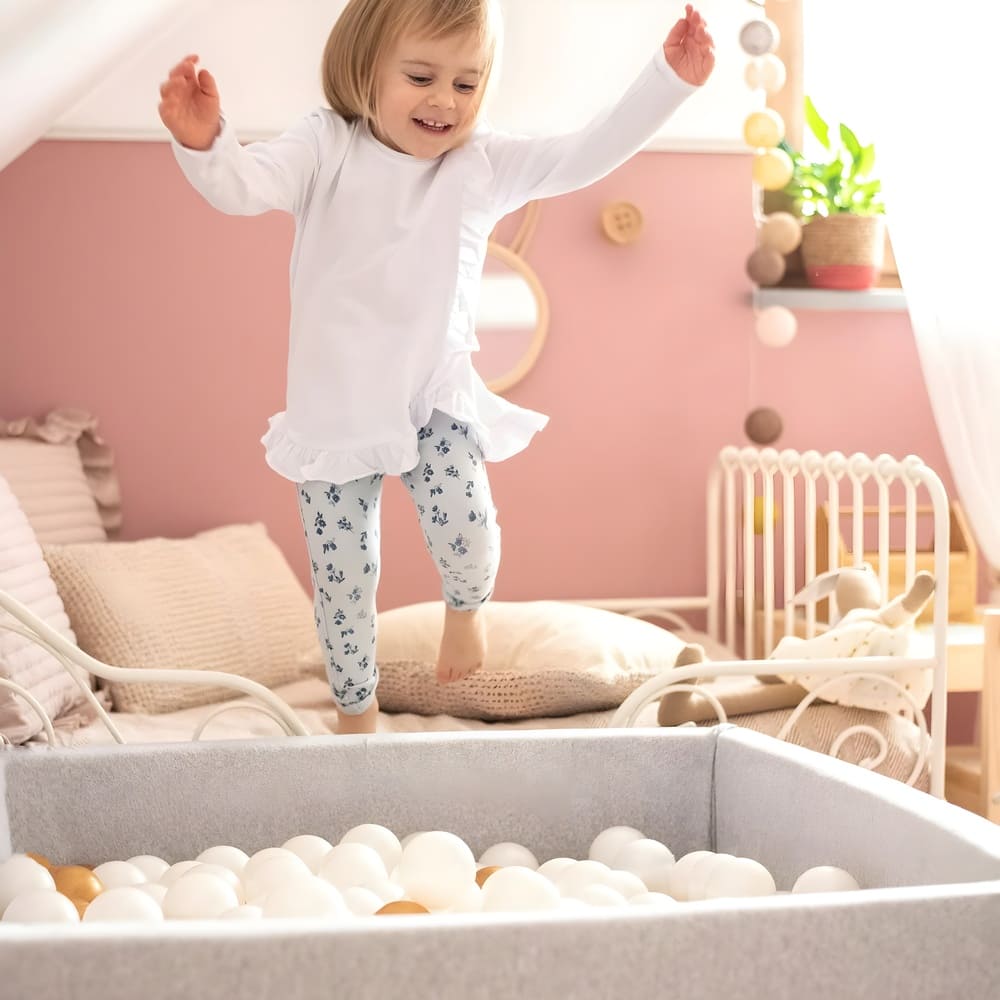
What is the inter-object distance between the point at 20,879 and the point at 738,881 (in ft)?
2.09

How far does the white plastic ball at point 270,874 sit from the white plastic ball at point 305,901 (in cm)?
2

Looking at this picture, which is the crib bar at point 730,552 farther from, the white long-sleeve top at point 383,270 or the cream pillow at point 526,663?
the white long-sleeve top at point 383,270

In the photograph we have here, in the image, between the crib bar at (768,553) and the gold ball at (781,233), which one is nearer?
the crib bar at (768,553)

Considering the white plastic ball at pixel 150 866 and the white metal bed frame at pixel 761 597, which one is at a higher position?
the white metal bed frame at pixel 761 597

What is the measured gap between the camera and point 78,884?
1.22 m

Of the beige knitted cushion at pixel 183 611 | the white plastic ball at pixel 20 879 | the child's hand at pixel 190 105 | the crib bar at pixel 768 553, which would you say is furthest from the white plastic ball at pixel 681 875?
the crib bar at pixel 768 553

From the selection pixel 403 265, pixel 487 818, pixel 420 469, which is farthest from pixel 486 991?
pixel 403 265

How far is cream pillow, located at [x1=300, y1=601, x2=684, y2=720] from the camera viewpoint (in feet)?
6.98

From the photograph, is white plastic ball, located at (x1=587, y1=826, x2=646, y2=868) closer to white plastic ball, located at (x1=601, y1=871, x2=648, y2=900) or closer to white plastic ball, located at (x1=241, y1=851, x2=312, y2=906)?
white plastic ball, located at (x1=601, y1=871, x2=648, y2=900)

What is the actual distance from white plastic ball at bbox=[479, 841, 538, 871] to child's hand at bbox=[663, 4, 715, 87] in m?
0.80

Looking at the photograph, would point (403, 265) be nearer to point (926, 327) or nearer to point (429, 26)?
point (429, 26)

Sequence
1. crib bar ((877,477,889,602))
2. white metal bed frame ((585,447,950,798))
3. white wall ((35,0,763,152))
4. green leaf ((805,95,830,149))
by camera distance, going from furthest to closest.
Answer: green leaf ((805,95,830,149))
white wall ((35,0,763,152))
crib bar ((877,477,889,602))
white metal bed frame ((585,447,950,798))

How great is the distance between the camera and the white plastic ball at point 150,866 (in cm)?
130

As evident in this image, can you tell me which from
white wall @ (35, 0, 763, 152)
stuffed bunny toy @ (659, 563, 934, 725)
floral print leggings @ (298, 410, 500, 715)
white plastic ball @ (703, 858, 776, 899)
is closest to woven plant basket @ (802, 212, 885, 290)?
white wall @ (35, 0, 763, 152)
